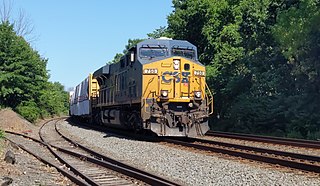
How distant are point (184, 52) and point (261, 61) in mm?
6784

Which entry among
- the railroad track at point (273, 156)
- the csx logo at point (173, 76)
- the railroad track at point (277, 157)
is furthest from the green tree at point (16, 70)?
the railroad track at point (277, 157)

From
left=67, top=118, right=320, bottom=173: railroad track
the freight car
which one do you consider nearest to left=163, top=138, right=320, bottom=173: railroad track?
left=67, top=118, right=320, bottom=173: railroad track

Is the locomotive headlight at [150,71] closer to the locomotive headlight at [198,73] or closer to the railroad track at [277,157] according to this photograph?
the locomotive headlight at [198,73]

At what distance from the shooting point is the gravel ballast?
Result: 26.3ft

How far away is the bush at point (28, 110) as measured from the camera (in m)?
32.0

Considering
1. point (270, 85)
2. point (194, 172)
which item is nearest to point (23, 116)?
point (270, 85)

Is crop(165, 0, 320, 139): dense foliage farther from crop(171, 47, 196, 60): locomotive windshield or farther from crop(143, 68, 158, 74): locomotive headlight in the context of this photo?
crop(143, 68, 158, 74): locomotive headlight

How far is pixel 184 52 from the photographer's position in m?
16.8

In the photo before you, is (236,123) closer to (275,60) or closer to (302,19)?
(275,60)

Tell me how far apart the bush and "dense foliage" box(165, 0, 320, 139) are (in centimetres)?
1293

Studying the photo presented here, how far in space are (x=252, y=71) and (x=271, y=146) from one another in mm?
9086

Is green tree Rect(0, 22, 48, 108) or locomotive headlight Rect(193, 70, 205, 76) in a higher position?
green tree Rect(0, 22, 48, 108)

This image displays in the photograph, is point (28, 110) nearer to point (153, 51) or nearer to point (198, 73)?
point (153, 51)

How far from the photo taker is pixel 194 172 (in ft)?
29.8
